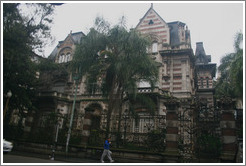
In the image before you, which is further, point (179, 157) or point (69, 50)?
point (69, 50)

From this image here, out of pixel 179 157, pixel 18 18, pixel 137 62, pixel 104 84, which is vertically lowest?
pixel 179 157

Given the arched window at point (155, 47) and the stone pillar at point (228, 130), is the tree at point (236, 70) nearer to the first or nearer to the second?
the stone pillar at point (228, 130)

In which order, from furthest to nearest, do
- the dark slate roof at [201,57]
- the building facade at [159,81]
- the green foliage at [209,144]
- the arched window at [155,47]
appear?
the dark slate roof at [201,57] → the arched window at [155,47] → the building facade at [159,81] → the green foliage at [209,144]

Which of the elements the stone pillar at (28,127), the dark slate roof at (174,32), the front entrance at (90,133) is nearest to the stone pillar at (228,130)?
the front entrance at (90,133)

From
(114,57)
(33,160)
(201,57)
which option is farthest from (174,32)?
(33,160)

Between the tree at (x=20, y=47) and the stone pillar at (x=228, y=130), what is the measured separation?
1351cm

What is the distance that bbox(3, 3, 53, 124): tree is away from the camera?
1374 cm

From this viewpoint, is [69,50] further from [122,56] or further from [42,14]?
[122,56]

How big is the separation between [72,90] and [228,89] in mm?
18329

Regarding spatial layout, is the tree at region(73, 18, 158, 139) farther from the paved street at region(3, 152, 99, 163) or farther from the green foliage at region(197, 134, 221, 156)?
Result: the green foliage at region(197, 134, 221, 156)

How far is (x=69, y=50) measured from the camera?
29.3m

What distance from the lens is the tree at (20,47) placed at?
1374cm

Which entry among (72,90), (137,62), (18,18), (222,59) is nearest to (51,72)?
(72,90)

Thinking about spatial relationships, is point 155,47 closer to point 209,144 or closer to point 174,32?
point 174,32
